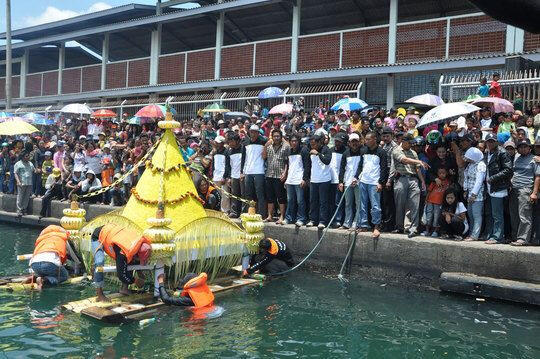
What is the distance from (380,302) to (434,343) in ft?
5.93

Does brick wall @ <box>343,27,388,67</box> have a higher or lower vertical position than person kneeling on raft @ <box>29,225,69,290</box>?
higher

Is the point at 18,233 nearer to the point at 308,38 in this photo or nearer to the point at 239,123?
the point at 239,123

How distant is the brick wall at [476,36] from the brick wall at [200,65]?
10.1 m

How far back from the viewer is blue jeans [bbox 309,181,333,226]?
10.7 m

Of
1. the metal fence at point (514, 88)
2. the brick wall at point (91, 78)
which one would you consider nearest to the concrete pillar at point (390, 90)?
the metal fence at point (514, 88)

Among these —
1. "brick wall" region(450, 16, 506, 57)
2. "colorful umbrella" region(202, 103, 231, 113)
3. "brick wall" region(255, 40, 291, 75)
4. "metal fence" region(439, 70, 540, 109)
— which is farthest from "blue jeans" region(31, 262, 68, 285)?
"brick wall" region(255, 40, 291, 75)

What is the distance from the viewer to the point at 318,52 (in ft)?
64.3

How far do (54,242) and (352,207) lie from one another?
5.21 meters

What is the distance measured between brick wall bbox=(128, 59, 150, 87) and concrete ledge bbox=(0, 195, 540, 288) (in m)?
15.9

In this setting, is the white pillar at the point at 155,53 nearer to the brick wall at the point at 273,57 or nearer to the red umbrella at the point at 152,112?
the brick wall at the point at 273,57

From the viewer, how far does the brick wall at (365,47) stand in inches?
712

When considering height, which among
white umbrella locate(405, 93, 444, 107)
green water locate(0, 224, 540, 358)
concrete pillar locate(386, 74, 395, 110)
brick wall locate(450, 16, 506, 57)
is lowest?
green water locate(0, 224, 540, 358)

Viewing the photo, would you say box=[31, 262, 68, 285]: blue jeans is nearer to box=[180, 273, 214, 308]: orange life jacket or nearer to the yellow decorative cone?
the yellow decorative cone

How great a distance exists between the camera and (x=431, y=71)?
17062mm
